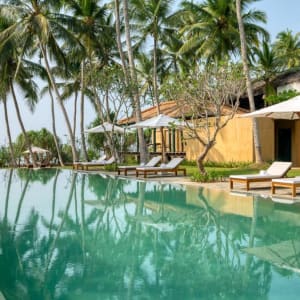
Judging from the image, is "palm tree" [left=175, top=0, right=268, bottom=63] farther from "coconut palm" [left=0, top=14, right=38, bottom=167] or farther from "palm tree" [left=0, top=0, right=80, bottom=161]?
"coconut palm" [left=0, top=14, right=38, bottom=167]

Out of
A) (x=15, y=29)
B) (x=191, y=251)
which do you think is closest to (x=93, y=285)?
(x=191, y=251)

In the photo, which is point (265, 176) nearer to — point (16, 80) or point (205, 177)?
point (205, 177)

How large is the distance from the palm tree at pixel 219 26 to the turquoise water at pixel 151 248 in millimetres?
14331

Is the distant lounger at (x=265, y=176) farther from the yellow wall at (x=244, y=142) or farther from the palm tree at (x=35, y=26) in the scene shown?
the palm tree at (x=35, y=26)

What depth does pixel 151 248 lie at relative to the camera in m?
6.26

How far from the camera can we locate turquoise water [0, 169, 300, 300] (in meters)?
4.59

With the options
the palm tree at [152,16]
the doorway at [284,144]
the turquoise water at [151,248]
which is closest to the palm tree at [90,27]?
the palm tree at [152,16]

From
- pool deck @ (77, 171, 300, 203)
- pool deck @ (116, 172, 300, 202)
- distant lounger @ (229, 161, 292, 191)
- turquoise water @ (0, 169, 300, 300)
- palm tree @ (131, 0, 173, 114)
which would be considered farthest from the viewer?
palm tree @ (131, 0, 173, 114)

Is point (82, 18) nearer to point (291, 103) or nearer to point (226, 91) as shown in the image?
point (226, 91)

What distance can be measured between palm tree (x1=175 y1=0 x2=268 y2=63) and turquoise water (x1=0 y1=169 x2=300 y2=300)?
47.0 ft

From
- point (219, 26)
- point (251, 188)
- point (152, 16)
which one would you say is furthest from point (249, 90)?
point (152, 16)

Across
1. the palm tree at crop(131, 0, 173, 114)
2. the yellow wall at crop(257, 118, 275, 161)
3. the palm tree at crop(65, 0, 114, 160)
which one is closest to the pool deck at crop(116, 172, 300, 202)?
the yellow wall at crop(257, 118, 275, 161)

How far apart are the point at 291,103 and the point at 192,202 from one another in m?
3.81

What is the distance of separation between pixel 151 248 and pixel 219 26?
2006 centimetres
